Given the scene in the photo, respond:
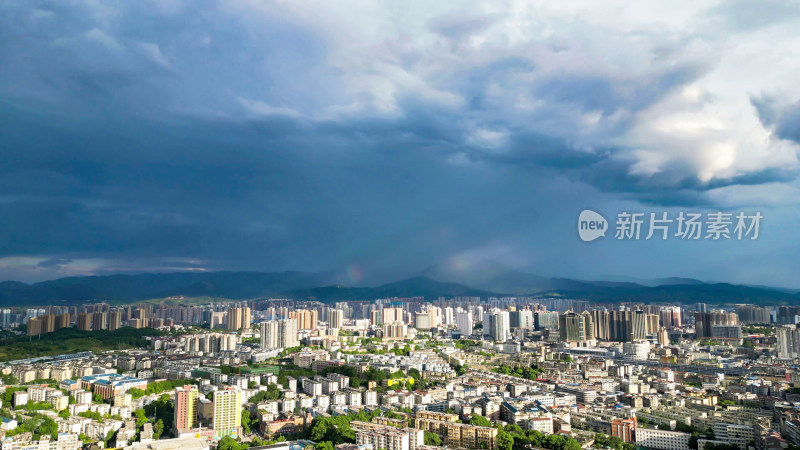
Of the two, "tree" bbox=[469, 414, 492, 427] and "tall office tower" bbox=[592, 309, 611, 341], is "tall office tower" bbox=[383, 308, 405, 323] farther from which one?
"tree" bbox=[469, 414, 492, 427]

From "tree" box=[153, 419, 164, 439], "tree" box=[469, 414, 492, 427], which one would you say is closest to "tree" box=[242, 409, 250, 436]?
"tree" box=[153, 419, 164, 439]

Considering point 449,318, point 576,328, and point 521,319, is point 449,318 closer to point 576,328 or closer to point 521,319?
point 521,319

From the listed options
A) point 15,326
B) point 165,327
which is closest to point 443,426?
point 165,327

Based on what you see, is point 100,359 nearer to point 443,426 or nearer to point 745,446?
point 443,426

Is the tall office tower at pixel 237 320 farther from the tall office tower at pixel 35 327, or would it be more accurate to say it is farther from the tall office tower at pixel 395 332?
the tall office tower at pixel 35 327

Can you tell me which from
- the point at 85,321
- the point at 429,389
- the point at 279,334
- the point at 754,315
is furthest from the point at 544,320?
the point at 85,321

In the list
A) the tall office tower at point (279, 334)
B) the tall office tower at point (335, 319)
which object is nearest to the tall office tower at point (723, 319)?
the tall office tower at point (335, 319)
